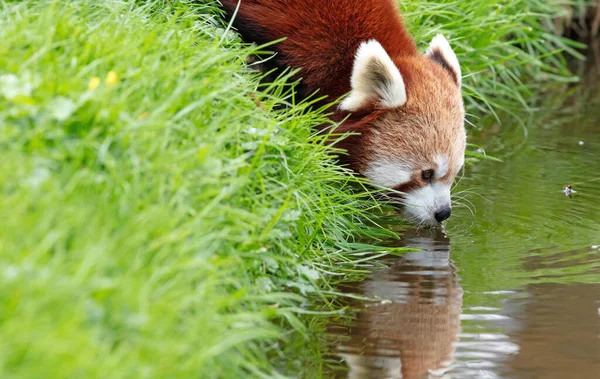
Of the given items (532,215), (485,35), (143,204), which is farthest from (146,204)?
(485,35)

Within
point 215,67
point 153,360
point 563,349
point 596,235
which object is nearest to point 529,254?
point 596,235

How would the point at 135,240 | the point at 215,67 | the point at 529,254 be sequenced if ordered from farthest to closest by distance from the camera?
the point at 529,254, the point at 215,67, the point at 135,240

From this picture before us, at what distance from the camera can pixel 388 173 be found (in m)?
5.14

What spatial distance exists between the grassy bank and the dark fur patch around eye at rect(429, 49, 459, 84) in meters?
1.11

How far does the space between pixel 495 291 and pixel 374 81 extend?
4.51 feet

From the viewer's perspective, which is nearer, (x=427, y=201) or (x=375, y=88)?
(x=375, y=88)

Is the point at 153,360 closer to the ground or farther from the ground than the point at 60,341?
closer to the ground

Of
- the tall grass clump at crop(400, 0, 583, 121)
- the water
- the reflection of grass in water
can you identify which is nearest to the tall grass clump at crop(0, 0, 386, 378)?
the water

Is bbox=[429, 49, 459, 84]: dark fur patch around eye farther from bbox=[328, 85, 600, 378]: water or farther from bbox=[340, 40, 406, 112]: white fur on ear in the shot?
bbox=[328, 85, 600, 378]: water

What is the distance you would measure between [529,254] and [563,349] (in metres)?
1.18

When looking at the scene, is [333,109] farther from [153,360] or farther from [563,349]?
[153,360]

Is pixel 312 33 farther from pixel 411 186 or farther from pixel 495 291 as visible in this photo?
pixel 495 291

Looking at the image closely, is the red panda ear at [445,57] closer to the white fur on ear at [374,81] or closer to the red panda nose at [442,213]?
the white fur on ear at [374,81]

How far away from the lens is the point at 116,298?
2.69 meters
